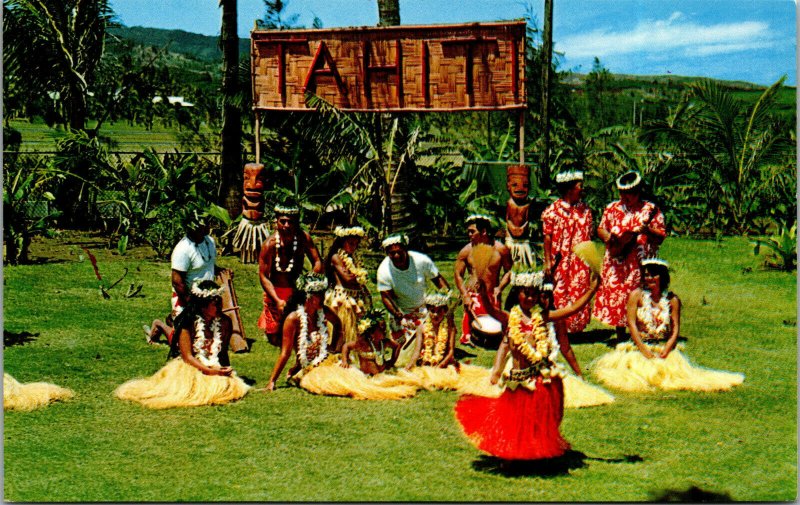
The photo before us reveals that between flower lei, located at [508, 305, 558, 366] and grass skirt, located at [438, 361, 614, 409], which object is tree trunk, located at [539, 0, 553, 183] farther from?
flower lei, located at [508, 305, 558, 366]

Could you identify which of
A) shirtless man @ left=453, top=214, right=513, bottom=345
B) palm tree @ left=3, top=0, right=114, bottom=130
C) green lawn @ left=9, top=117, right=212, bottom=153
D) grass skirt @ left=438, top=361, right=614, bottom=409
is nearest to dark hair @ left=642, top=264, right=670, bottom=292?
grass skirt @ left=438, top=361, right=614, bottom=409

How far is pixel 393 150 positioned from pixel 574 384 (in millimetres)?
6217

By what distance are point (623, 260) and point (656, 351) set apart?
1.37m

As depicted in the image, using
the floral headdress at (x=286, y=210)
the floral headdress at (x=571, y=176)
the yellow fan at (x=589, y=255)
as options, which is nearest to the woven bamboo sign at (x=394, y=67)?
the floral headdress at (x=571, y=176)

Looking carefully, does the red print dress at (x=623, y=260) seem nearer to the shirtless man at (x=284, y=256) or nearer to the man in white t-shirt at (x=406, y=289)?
the man in white t-shirt at (x=406, y=289)

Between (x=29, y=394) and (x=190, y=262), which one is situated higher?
(x=190, y=262)

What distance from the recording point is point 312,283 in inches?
267

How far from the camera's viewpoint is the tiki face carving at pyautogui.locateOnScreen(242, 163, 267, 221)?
9234mm

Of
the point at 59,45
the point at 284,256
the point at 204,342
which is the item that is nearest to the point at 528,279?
the point at 204,342

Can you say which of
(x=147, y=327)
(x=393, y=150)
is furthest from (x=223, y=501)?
(x=393, y=150)

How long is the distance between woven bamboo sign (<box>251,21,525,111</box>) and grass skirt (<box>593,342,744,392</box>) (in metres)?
2.78

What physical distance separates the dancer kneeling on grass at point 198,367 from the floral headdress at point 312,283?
1.95 feet

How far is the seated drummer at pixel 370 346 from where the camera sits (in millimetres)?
6898

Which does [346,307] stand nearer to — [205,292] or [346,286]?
[346,286]
